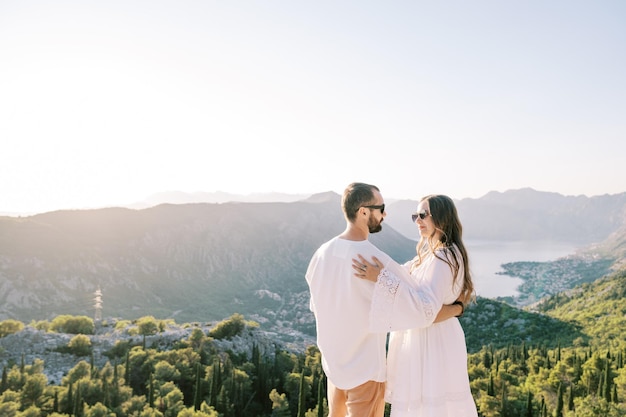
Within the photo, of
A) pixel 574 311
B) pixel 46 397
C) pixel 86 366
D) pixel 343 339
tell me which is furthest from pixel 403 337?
pixel 574 311

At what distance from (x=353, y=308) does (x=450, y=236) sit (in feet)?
4.43

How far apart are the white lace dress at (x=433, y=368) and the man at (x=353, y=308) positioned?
21 cm

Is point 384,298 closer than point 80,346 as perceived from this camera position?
Yes

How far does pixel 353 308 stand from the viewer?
4309 mm

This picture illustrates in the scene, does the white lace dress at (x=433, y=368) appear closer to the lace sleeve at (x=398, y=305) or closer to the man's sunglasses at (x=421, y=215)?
the lace sleeve at (x=398, y=305)

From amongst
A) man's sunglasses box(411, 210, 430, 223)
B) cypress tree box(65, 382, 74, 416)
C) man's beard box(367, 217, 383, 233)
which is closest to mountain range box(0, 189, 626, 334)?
cypress tree box(65, 382, 74, 416)

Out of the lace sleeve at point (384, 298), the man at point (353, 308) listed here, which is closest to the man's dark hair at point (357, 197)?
the man at point (353, 308)

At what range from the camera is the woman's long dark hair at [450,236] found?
446 cm

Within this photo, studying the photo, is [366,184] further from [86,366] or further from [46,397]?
[86,366]

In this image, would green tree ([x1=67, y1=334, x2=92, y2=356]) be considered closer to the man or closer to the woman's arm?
the man

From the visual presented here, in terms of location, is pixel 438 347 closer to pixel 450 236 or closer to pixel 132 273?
pixel 450 236

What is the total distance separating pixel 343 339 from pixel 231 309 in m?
154

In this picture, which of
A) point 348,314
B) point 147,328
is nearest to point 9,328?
point 147,328

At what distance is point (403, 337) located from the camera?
186 inches
